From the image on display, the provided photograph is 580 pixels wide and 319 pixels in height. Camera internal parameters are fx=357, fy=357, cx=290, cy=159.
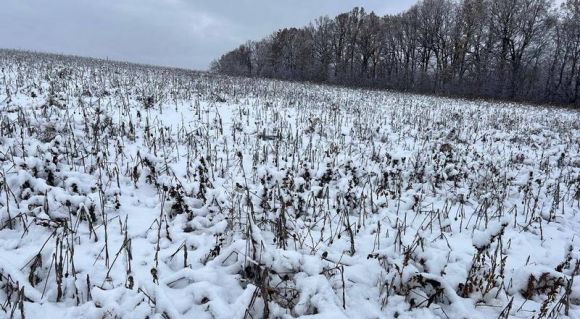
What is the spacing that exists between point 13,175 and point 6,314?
7.98 ft

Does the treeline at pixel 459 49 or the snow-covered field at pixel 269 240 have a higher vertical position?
the treeline at pixel 459 49

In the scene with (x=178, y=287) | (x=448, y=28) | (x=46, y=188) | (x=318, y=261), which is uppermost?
(x=448, y=28)

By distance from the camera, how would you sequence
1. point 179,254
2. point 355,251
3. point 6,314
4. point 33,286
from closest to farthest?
1. point 6,314
2. point 33,286
3. point 179,254
4. point 355,251

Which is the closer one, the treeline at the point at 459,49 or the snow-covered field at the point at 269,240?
the snow-covered field at the point at 269,240

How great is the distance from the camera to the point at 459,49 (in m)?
39.5

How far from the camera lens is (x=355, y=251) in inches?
143

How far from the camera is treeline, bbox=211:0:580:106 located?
33.6 m

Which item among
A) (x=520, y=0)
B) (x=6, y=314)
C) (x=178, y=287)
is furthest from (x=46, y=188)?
(x=520, y=0)

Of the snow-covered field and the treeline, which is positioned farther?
the treeline

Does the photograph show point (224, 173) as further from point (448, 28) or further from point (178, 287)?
point (448, 28)

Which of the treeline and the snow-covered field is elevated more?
the treeline

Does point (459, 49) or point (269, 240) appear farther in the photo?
point (459, 49)

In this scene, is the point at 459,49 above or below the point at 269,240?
above

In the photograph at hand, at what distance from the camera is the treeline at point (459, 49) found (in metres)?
33.6
